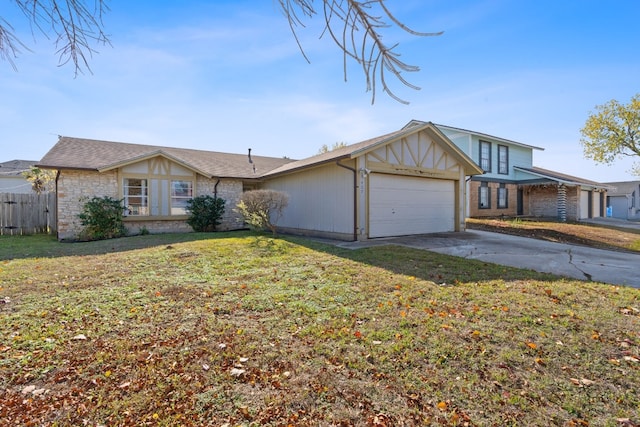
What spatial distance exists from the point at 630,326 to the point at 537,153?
2572 cm

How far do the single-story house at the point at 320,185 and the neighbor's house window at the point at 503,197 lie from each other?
30.6 ft

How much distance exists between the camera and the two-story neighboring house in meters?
20.4

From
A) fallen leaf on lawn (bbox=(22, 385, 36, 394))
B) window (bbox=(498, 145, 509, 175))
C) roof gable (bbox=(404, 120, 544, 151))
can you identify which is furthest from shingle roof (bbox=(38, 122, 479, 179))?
window (bbox=(498, 145, 509, 175))

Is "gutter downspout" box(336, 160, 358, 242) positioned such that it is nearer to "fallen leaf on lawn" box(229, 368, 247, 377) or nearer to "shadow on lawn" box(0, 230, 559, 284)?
"shadow on lawn" box(0, 230, 559, 284)

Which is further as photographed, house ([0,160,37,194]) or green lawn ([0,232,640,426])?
house ([0,160,37,194])

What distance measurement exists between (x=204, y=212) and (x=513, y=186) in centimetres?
2069

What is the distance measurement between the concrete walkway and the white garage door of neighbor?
564 mm

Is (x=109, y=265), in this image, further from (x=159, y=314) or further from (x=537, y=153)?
(x=537, y=153)

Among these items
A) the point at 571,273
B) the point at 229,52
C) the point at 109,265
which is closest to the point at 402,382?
the point at 229,52

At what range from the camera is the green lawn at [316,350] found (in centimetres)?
231

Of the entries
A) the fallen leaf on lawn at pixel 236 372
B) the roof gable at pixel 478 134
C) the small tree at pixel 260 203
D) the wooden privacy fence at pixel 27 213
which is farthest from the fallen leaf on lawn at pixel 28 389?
the roof gable at pixel 478 134

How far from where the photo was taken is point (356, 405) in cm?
236

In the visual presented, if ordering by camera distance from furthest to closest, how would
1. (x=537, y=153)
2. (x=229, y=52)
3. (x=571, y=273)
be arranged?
(x=537, y=153) < (x=571, y=273) < (x=229, y=52)

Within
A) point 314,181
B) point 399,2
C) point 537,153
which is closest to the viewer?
point 399,2
